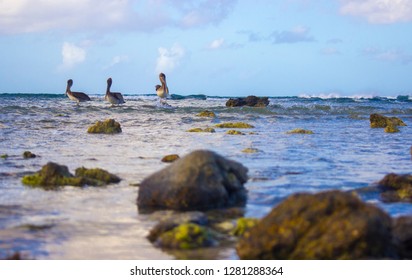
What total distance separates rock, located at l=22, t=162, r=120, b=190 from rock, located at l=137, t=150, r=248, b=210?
4.71 ft

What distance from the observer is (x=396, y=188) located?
7.82m

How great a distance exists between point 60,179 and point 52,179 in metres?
0.11

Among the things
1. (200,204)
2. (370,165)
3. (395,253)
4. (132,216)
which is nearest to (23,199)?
(132,216)

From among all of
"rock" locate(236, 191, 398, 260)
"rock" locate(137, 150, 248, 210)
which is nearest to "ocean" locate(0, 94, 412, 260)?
"rock" locate(137, 150, 248, 210)

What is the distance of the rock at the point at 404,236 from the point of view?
4.86m

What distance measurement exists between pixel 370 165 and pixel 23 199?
6.18m

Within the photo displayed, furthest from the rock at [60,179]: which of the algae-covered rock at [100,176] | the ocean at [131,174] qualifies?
the ocean at [131,174]

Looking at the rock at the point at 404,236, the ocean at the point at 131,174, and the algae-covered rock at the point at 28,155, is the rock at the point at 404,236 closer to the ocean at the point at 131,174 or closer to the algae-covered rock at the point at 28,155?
the ocean at the point at 131,174

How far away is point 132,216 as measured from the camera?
21.1 feet

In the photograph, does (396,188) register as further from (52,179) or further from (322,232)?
(52,179)

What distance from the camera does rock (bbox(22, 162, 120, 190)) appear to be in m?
8.10

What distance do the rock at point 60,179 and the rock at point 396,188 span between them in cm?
376

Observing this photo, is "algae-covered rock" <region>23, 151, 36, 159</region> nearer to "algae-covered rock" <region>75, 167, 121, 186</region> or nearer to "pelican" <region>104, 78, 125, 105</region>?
"algae-covered rock" <region>75, 167, 121, 186</region>

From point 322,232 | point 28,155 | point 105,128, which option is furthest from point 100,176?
point 105,128
